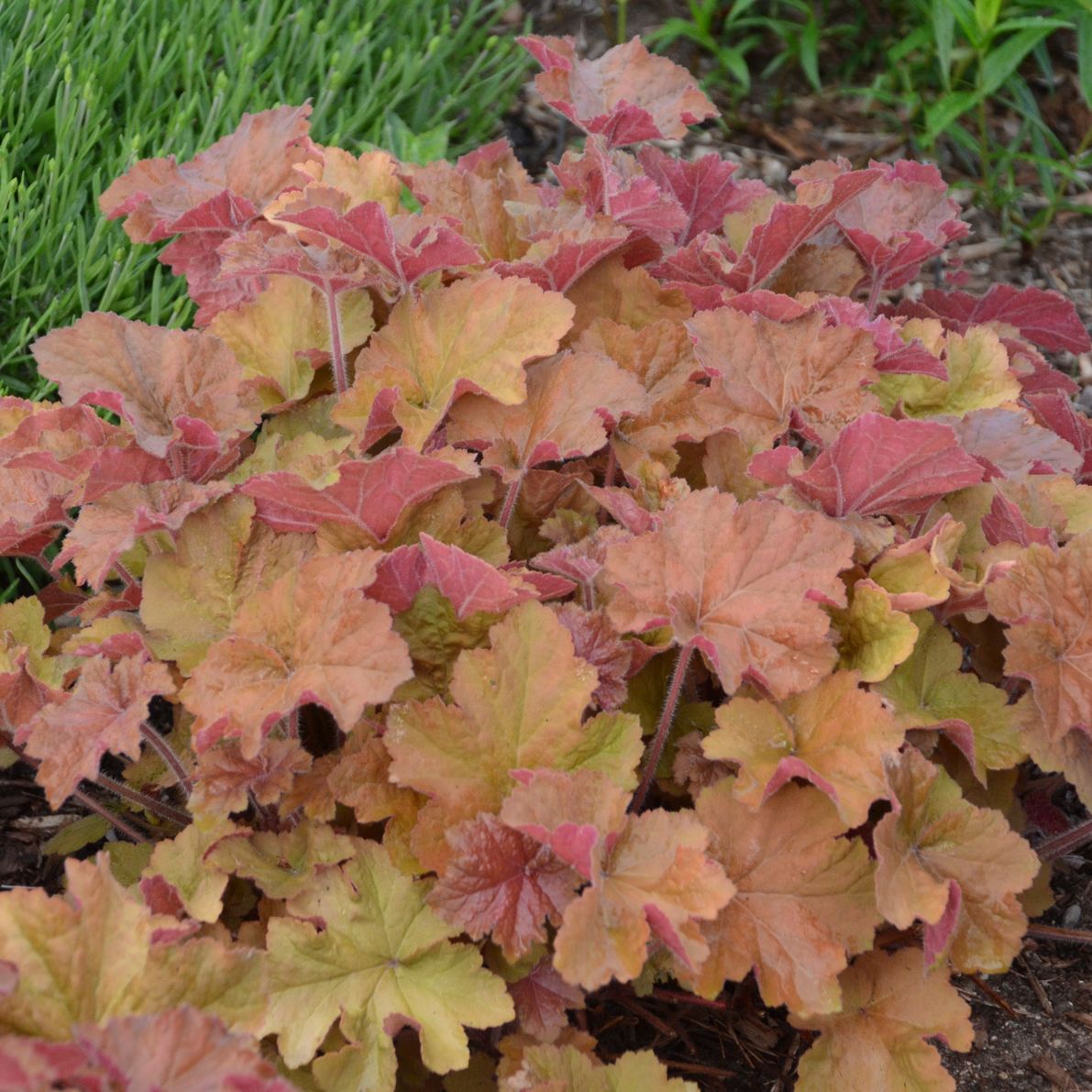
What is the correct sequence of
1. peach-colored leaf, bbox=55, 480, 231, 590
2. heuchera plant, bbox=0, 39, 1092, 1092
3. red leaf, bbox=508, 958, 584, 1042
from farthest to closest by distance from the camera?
peach-colored leaf, bbox=55, 480, 231, 590, red leaf, bbox=508, 958, 584, 1042, heuchera plant, bbox=0, 39, 1092, 1092

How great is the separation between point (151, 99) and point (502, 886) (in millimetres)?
2576

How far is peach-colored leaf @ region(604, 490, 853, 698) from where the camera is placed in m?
1.46

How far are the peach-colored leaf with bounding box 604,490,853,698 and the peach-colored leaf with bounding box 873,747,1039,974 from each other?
0.19 meters

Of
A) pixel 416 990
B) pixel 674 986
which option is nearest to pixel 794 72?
pixel 674 986

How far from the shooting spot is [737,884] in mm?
1460

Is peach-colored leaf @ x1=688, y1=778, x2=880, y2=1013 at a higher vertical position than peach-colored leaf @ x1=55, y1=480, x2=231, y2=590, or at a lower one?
lower

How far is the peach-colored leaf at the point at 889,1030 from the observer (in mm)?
1497

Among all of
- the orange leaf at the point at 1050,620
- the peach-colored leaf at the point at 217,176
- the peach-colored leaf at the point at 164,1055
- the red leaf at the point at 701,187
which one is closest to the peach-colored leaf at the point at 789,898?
the orange leaf at the point at 1050,620

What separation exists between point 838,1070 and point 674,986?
311 mm

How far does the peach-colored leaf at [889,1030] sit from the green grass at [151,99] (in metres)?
1.95

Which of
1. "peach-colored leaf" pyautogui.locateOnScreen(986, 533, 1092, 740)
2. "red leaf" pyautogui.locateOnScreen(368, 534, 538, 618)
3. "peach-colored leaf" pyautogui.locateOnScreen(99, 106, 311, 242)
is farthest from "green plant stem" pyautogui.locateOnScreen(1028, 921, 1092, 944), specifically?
"peach-colored leaf" pyautogui.locateOnScreen(99, 106, 311, 242)

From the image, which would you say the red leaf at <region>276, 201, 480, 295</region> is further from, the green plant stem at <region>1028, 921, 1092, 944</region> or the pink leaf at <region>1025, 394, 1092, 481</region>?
the green plant stem at <region>1028, 921, 1092, 944</region>

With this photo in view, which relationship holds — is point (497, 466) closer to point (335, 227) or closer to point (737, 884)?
point (335, 227)

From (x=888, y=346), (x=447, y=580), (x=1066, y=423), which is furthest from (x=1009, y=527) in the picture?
(x=447, y=580)
